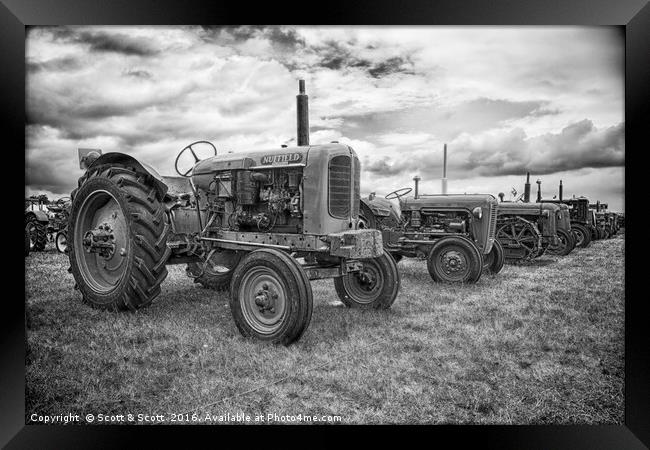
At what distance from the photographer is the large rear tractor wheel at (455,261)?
750 centimetres

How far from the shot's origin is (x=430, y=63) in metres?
3.61

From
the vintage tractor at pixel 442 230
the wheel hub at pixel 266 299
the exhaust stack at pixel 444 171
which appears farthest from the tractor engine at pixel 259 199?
the vintage tractor at pixel 442 230

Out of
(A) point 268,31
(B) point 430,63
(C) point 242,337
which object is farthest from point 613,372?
(A) point 268,31

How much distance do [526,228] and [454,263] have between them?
392 centimetres

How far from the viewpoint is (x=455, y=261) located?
770cm

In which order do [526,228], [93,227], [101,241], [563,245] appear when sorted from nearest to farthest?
[101,241], [93,227], [526,228], [563,245]

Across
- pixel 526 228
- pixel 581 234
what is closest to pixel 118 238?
pixel 526 228

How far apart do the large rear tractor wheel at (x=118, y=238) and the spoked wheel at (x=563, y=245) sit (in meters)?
10.2

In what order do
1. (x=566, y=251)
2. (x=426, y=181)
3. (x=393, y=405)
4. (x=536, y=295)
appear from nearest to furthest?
(x=393, y=405) < (x=426, y=181) < (x=536, y=295) < (x=566, y=251)

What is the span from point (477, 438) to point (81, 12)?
4.23 metres

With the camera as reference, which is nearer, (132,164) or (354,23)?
(354,23)

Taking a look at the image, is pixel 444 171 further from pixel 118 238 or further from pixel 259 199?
pixel 118 238

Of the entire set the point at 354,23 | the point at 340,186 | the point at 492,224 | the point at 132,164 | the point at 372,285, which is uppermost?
the point at 354,23
